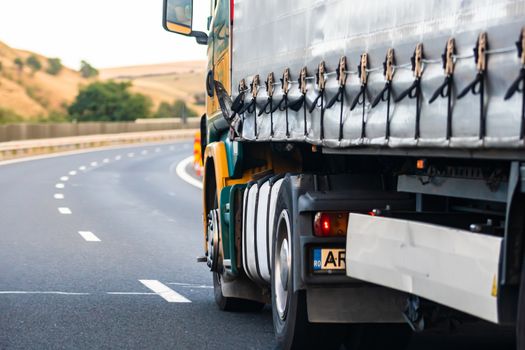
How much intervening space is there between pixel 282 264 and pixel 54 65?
187 m

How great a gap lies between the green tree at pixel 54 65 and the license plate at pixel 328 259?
184480 mm

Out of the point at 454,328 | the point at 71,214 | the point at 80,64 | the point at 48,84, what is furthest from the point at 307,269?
the point at 80,64

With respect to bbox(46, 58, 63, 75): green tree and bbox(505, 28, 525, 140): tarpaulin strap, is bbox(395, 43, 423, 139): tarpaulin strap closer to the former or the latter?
bbox(505, 28, 525, 140): tarpaulin strap

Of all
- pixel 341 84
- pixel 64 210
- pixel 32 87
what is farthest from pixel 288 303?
pixel 32 87

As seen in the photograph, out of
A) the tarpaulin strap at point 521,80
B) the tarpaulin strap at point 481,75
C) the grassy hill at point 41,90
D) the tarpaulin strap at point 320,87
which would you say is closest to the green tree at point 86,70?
the grassy hill at point 41,90

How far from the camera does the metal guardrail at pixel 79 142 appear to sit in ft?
167

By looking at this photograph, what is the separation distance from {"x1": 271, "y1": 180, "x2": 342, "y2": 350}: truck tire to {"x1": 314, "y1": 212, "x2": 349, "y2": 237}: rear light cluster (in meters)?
0.30

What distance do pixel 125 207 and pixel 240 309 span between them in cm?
1455

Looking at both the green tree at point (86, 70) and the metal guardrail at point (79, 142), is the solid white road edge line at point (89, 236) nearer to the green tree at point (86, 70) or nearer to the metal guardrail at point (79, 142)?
the metal guardrail at point (79, 142)

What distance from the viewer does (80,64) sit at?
196250mm

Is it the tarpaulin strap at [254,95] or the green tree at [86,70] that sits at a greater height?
the tarpaulin strap at [254,95]

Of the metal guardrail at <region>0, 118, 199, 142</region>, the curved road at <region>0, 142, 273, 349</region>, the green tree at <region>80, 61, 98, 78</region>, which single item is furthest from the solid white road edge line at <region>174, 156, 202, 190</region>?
the green tree at <region>80, 61, 98, 78</region>

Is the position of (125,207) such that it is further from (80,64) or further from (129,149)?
(80,64)

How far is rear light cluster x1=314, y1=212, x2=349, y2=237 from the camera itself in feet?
22.8
